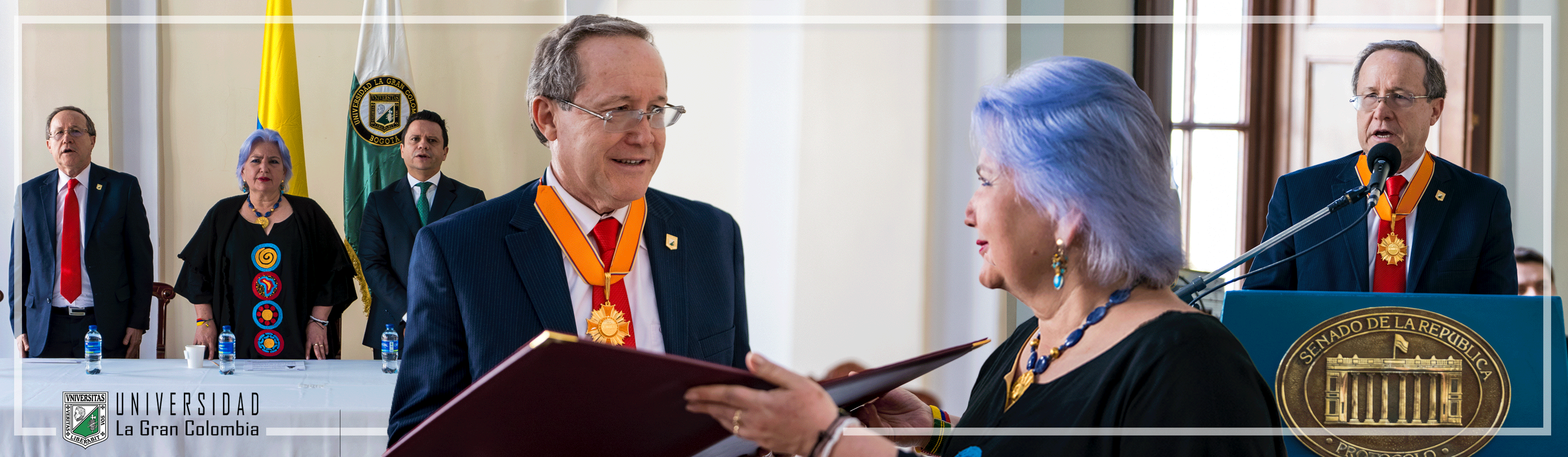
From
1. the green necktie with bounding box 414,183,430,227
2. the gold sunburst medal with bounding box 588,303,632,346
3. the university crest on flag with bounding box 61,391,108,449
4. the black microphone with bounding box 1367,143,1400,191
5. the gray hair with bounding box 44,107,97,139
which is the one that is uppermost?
the gray hair with bounding box 44,107,97,139

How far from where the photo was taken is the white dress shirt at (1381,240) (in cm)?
289

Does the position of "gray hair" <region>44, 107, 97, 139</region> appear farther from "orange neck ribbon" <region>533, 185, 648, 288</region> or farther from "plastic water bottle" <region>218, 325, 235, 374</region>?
"orange neck ribbon" <region>533, 185, 648, 288</region>

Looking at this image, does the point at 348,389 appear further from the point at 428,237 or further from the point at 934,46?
the point at 934,46

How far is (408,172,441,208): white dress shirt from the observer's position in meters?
4.65

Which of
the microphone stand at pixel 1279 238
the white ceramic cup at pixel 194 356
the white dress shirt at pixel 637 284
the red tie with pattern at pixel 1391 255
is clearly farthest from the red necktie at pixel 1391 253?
the white ceramic cup at pixel 194 356

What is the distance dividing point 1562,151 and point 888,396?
486cm

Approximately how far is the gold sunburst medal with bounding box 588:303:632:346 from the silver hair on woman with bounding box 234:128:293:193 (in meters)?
3.72

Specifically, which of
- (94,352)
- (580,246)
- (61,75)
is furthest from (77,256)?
(580,246)

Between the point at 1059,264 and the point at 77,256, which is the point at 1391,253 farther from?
the point at 77,256

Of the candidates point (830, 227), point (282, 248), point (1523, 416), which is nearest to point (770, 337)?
point (830, 227)

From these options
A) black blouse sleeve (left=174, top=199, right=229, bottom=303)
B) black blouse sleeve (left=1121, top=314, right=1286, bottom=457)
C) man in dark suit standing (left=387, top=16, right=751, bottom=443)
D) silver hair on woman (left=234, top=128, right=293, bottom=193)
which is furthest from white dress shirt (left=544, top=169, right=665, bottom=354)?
black blouse sleeve (left=174, top=199, right=229, bottom=303)

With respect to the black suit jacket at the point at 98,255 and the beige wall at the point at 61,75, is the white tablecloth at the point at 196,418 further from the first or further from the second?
the beige wall at the point at 61,75

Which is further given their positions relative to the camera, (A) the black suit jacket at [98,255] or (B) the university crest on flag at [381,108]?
(B) the university crest on flag at [381,108]

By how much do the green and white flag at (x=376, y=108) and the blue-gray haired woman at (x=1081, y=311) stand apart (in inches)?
160
